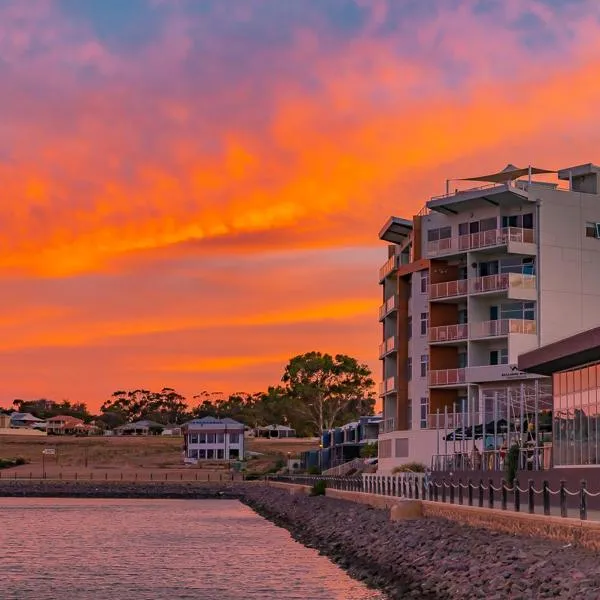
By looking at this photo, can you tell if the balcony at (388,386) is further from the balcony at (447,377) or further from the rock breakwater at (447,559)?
the rock breakwater at (447,559)

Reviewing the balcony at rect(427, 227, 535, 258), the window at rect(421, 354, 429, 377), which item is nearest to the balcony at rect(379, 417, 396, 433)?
the window at rect(421, 354, 429, 377)

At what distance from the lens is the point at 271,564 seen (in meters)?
51.1

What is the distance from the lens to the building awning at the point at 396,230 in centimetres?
10212

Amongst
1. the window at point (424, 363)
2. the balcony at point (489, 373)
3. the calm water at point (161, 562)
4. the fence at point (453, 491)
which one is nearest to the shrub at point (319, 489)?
the fence at point (453, 491)

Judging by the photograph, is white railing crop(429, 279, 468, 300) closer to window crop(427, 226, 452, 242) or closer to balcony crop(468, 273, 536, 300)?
balcony crop(468, 273, 536, 300)

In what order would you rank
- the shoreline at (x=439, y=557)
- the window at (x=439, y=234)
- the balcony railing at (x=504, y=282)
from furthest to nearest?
the window at (x=439, y=234) < the balcony railing at (x=504, y=282) < the shoreline at (x=439, y=557)

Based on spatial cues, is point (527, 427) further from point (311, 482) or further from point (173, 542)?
point (311, 482)

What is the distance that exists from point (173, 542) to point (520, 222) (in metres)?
40.3

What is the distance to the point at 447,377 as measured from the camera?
93562mm

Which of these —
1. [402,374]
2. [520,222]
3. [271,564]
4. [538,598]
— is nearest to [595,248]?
[520,222]

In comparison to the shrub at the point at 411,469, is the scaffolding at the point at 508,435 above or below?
above

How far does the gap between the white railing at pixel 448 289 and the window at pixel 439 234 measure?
383cm

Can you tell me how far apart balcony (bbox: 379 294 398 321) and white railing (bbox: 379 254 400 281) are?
238 cm

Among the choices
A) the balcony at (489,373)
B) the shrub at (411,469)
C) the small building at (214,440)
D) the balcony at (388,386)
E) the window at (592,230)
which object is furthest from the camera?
the small building at (214,440)
